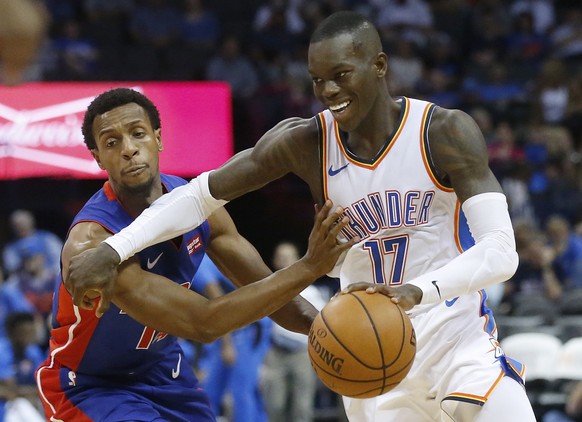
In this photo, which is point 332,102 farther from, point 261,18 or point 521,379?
point 261,18

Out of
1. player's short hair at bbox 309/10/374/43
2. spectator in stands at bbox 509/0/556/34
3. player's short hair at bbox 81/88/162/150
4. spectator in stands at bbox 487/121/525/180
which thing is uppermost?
spectator in stands at bbox 509/0/556/34

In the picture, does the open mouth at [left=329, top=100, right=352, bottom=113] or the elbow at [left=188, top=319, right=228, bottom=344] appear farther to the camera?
the elbow at [left=188, top=319, right=228, bottom=344]

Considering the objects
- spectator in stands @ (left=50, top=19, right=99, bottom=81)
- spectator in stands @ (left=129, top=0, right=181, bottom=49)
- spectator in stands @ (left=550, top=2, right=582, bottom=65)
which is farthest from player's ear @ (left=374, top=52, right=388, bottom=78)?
spectator in stands @ (left=550, top=2, right=582, bottom=65)

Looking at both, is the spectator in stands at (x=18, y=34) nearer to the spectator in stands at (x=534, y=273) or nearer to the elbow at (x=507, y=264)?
the elbow at (x=507, y=264)

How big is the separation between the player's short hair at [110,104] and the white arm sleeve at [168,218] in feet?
1.45

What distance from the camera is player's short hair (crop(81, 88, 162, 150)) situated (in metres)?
4.45

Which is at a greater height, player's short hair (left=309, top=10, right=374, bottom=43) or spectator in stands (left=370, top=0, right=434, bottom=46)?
spectator in stands (left=370, top=0, right=434, bottom=46)

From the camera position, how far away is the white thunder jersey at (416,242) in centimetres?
405

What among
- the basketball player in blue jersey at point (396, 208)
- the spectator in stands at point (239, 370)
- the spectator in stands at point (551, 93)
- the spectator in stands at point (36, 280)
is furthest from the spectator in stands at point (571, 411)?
the spectator in stands at point (551, 93)

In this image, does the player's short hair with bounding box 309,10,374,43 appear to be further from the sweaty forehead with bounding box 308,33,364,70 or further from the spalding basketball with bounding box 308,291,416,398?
the spalding basketball with bounding box 308,291,416,398

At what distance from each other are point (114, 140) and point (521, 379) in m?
1.93

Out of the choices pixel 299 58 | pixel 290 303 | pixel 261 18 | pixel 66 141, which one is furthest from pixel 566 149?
pixel 290 303

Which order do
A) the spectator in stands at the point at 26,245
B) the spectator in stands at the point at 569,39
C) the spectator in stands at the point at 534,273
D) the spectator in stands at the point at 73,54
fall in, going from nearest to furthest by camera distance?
the spectator in stands at the point at 534,273, the spectator in stands at the point at 26,245, the spectator in stands at the point at 73,54, the spectator in stands at the point at 569,39

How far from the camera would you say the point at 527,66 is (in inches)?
574
